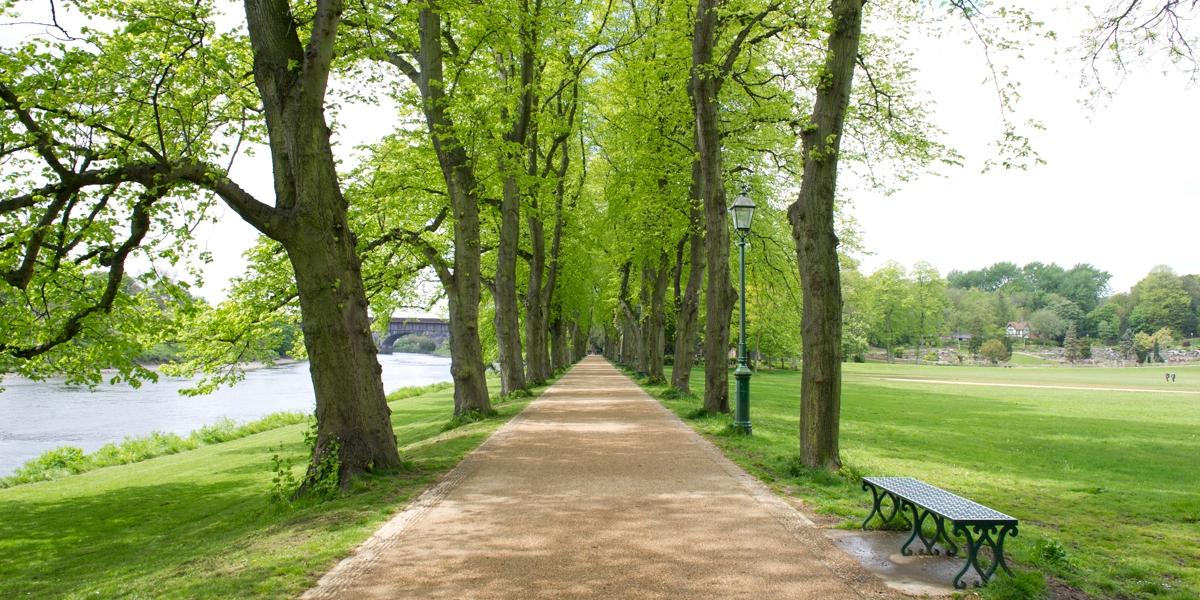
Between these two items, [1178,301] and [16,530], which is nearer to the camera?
[16,530]

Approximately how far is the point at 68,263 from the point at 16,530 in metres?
3.62

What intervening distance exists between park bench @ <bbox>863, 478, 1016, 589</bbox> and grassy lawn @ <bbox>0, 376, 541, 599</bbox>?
423 cm

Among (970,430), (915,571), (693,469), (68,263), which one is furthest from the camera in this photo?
(970,430)

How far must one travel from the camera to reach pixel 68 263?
10820 millimetres

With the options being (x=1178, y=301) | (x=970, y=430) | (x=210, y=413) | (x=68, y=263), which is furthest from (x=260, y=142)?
(x=1178, y=301)

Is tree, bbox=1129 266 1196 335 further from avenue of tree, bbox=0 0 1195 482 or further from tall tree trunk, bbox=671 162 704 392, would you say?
tall tree trunk, bbox=671 162 704 392

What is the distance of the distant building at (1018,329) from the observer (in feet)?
464

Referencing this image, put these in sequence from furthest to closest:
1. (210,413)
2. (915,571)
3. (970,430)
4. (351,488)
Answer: (210,413) < (970,430) < (351,488) < (915,571)

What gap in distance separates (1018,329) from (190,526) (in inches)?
6223

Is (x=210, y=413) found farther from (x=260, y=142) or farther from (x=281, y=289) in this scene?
(x=260, y=142)

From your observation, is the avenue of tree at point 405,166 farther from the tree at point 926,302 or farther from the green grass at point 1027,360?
the green grass at point 1027,360

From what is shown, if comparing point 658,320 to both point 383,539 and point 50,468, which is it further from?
point 383,539

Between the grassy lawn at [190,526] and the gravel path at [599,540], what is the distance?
0.42 m

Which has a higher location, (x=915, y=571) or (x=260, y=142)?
(x=260, y=142)
